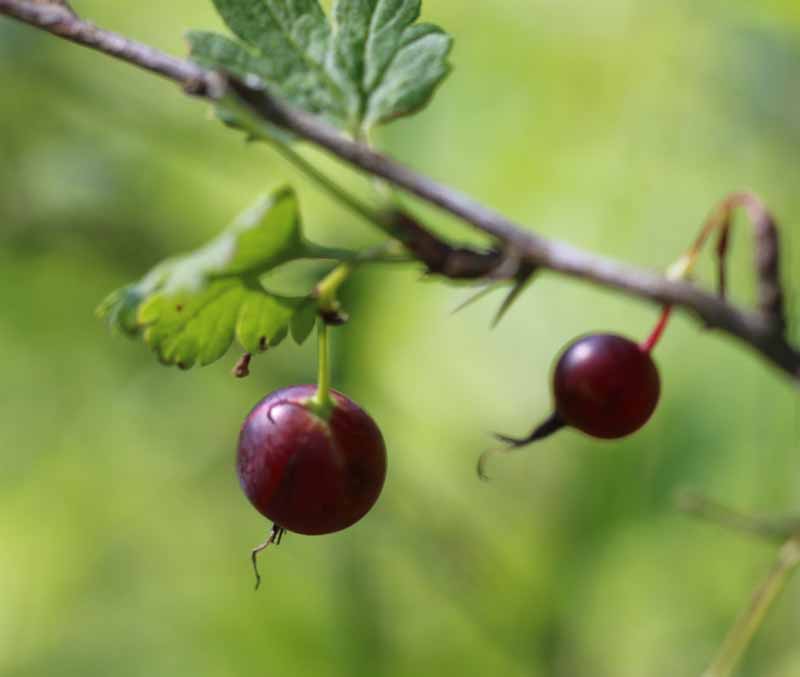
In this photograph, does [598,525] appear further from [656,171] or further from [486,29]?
[486,29]

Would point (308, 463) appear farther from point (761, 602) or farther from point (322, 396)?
point (761, 602)

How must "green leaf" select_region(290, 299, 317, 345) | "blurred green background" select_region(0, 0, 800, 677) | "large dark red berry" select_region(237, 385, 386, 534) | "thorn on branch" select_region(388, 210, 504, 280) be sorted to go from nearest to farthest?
"thorn on branch" select_region(388, 210, 504, 280), "green leaf" select_region(290, 299, 317, 345), "large dark red berry" select_region(237, 385, 386, 534), "blurred green background" select_region(0, 0, 800, 677)

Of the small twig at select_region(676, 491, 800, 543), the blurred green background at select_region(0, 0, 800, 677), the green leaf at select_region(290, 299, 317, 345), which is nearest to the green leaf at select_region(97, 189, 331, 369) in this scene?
the green leaf at select_region(290, 299, 317, 345)

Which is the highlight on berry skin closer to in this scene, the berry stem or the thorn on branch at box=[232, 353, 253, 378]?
the berry stem

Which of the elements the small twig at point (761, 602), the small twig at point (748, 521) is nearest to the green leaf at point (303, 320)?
the small twig at point (748, 521)

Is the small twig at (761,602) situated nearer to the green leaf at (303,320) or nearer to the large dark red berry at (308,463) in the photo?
the large dark red berry at (308,463)

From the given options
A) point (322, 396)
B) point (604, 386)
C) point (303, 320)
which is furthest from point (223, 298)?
point (604, 386)
